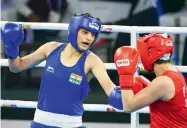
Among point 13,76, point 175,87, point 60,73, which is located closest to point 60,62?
point 60,73

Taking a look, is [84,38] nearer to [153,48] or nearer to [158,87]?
[153,48]

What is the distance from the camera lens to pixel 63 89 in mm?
2959

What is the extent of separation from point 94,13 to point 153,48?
3.81 metres

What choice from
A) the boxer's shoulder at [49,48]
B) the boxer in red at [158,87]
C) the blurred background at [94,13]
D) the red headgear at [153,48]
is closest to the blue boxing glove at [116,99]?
the boxer in red at [158,87]

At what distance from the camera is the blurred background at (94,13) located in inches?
235

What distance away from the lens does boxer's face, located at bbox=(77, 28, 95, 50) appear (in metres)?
2.96

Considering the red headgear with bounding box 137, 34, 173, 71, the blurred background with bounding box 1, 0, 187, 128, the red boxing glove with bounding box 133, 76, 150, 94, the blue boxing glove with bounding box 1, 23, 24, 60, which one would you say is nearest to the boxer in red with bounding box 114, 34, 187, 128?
the red headgear with bounding box 137, 34, 173, 71

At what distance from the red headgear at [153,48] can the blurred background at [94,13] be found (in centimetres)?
294

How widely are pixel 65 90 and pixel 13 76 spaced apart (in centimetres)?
335

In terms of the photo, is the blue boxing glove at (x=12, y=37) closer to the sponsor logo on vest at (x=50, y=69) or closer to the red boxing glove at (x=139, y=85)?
the sponsor logo on vest at (x=50, y=69)

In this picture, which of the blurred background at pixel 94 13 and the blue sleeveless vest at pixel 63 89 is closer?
the blue sleeveless vest at pixel 63 89

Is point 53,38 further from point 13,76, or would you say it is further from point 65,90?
point 65,90

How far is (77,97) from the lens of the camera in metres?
2.97

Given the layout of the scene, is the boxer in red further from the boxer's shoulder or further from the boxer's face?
the boxer's shoulder
